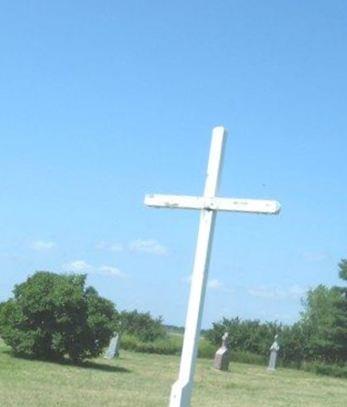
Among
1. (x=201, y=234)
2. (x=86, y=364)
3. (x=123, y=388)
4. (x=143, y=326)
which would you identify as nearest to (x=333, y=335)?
(x=143, y=326)

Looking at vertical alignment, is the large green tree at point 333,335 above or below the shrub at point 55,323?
above

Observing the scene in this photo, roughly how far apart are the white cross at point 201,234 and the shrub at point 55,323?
15.8 meters

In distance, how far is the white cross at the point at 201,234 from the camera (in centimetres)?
677

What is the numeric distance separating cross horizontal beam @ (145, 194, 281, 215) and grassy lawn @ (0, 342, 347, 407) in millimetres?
6356

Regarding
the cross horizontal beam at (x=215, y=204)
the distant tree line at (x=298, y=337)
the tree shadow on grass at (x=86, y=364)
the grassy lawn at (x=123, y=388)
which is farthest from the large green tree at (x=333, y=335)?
the cross horizontal beam at (x=215, y=204)

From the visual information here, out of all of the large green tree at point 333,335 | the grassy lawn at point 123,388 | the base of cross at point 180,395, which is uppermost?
the large green tree at point 333,335

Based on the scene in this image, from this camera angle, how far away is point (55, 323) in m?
22.7

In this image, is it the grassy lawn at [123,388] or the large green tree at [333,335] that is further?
the large green tree at [333,335]

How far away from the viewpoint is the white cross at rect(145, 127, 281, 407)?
266 inches

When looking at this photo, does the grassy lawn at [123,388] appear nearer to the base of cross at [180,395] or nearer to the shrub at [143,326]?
the base of cross at [180,395]

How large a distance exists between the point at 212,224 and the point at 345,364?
127 feet

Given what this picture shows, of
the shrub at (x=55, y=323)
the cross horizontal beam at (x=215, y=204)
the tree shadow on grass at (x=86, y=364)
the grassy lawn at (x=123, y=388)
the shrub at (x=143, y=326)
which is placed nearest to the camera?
the cross horizontal beam at (x=215, y=204)

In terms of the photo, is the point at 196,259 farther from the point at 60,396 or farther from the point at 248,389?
the point at 248,389

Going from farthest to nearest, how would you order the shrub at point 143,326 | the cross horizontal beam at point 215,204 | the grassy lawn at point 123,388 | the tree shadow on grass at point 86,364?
the shrub at point 143,326, the tree shadow on grass at point 86,364, the grassy lawn at point 123,388, the cross horizontal beam at point 215,204
